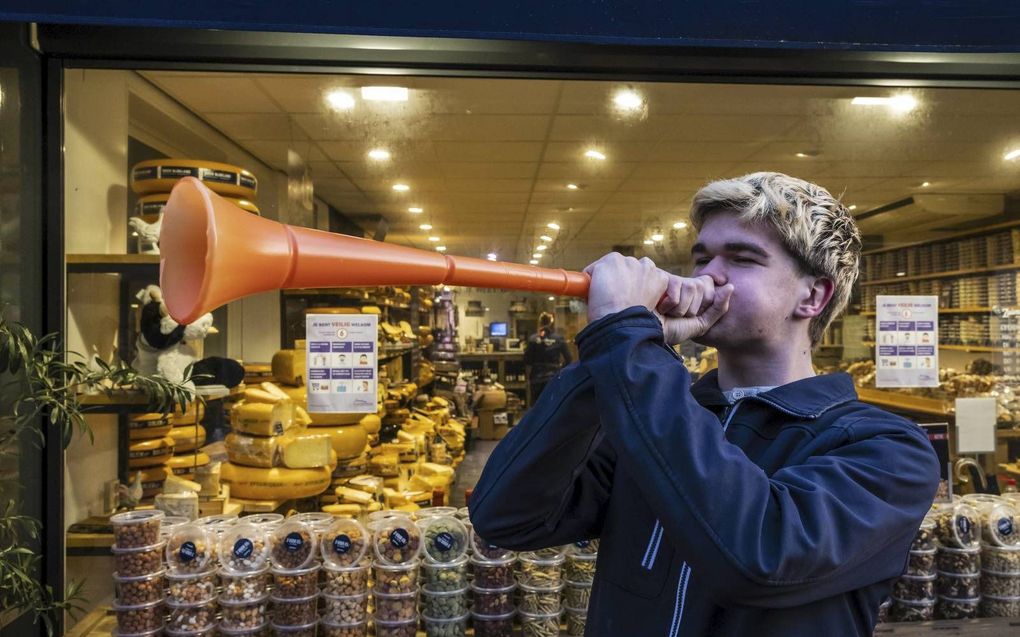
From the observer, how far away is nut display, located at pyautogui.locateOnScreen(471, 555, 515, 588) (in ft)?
7.25

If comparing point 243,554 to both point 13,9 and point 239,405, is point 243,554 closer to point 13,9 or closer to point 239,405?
point 239,405

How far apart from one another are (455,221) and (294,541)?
147 cm

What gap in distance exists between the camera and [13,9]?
187 centimetres

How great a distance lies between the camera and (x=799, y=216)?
3.38ft

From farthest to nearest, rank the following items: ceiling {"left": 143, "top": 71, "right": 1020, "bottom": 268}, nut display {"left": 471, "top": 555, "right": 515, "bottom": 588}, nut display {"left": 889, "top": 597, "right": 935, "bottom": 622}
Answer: ceiling {"left": 143, "top": 71, "right": 1020, "bottom": 268} → nut display {"left": 889, "top": 597, "right": 935, "bottom": 622} → nut display {"left": 471, "top": 555, "right": 515, "bottom": 588}

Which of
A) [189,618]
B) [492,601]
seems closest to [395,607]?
[492,601]

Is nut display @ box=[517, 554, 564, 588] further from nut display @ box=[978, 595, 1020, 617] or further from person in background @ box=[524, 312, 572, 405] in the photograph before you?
nut display @ box=[978, 595, 1020, 617]

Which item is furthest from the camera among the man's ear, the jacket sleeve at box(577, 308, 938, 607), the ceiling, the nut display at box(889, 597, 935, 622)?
the ceiling

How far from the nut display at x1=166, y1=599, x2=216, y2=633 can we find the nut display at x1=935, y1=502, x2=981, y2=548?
255 cm

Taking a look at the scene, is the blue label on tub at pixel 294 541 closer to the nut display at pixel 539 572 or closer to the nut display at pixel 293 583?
the nut display at pixel 293 583

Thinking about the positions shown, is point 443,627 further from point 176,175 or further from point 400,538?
point 176,175

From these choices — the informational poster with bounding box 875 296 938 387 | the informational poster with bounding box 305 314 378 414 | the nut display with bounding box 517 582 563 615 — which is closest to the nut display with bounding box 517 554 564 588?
the nut display with bounding box 517 582 563 615

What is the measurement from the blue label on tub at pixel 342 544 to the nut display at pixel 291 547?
0.07m

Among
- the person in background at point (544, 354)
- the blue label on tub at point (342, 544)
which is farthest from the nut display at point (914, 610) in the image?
the blue label on tub at point (342, 544)
